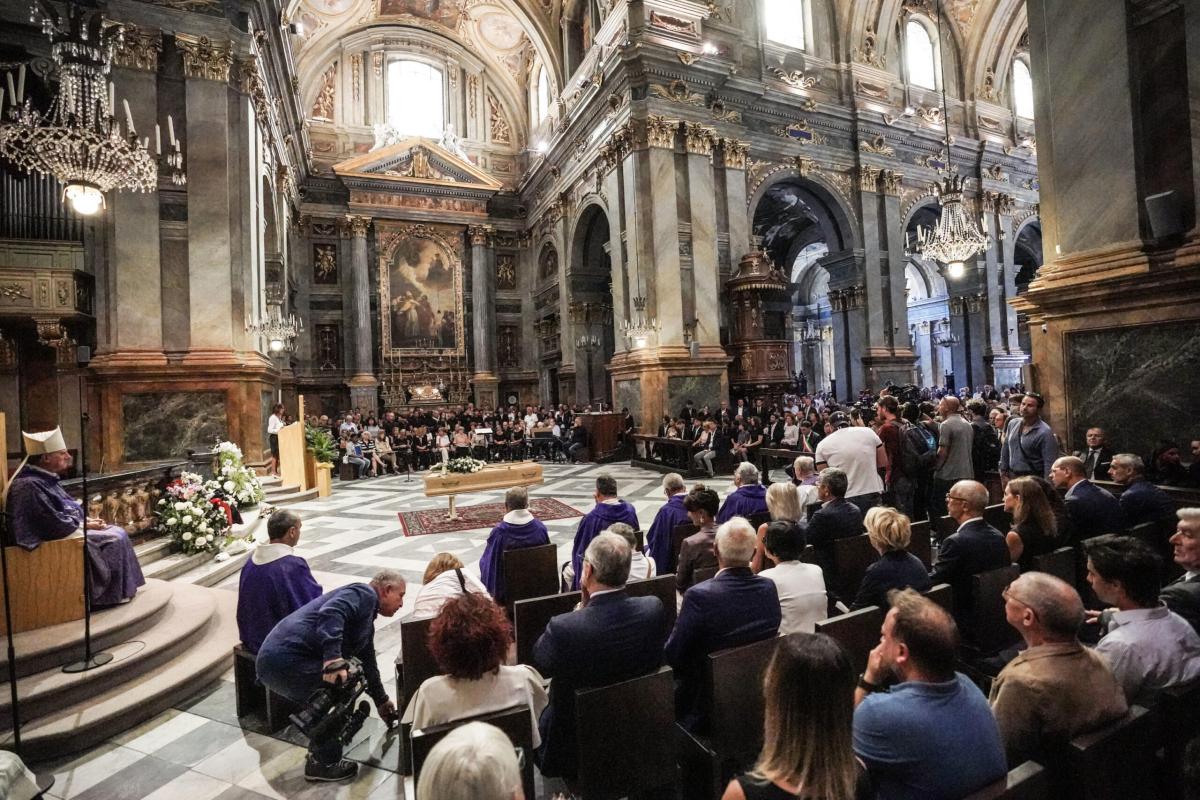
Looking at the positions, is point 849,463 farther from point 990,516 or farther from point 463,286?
point 463,286

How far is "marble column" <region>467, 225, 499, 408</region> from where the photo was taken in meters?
22.3

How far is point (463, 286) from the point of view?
2258 cm

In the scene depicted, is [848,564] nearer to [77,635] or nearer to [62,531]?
[77,635]

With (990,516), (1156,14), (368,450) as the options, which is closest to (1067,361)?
(990,516)

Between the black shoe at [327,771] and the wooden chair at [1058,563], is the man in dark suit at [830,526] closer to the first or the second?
the wooden chair at [1058,563]

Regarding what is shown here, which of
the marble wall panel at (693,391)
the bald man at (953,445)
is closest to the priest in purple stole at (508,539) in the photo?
the bald man at (953,445)

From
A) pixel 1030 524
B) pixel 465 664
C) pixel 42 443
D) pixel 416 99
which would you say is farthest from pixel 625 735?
pixel 416 99

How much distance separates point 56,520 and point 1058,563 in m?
6.52

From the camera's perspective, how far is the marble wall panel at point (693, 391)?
556 inches

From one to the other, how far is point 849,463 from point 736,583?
11.2 ft

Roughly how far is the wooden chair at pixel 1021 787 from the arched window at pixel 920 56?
2284cm

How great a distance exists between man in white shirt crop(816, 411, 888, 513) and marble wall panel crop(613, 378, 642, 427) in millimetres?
8979

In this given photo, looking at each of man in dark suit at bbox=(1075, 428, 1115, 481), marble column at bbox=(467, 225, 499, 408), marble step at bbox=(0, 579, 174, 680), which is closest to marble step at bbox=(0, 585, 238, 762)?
marble step at bbox=(0, 579, 174, 680)

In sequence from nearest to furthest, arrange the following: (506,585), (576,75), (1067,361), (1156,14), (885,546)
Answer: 1. (885,546)
2. (506,585)
3. (1156,14)
4. (1067,361)
5. (576,75)
